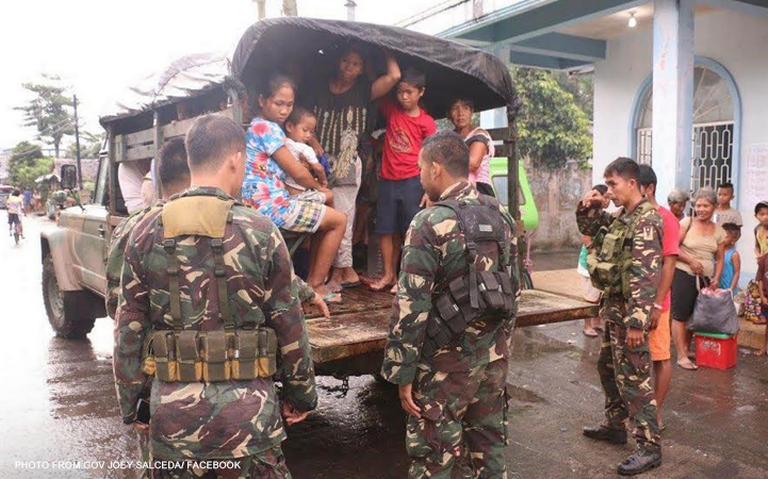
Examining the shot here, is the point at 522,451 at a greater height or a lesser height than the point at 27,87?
lesser

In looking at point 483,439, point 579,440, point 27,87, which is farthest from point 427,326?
point 27,87

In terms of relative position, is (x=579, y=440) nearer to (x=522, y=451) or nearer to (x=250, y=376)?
(x=522, y=451)

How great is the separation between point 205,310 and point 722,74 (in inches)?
320

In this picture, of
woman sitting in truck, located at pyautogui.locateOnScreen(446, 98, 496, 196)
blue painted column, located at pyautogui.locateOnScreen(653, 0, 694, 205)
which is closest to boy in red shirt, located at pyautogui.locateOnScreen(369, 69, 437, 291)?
woman sitting in truck, located at pyautogui.locateOnScreen(446, 98, 496, 196)

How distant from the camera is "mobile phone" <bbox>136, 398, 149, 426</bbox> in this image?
7.39ft

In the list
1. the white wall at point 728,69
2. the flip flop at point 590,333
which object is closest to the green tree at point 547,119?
the white wall at point 728,69

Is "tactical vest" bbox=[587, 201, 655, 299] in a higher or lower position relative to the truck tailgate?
higher

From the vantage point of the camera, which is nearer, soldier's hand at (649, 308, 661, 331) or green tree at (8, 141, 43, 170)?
soldier's hand at (649, 308, 661, 331)

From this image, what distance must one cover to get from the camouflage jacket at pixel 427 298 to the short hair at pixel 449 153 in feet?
0.42

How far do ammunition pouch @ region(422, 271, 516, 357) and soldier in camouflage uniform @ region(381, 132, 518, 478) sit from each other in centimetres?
3

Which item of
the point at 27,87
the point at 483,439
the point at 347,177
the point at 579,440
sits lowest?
the point at 579,440

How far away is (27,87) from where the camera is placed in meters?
44.2

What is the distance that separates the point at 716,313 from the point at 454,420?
3.70 metres

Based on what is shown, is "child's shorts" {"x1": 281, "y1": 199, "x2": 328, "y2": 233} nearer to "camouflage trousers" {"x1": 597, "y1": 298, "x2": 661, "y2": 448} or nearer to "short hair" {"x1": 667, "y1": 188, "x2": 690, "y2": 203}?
"camouflage trousers" {"x1": 597, "y1": 298, "x2": 661, "y2": 448}
